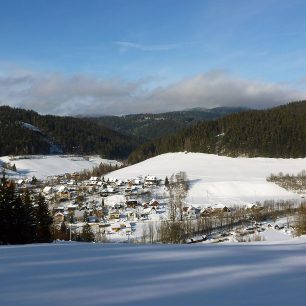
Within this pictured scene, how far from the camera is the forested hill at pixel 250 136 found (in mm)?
133875

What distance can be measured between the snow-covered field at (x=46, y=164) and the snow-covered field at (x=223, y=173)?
37.3 m

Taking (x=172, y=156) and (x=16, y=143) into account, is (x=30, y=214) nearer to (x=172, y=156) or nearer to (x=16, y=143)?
(x=172, y=156)

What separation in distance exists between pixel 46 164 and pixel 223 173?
274 ft

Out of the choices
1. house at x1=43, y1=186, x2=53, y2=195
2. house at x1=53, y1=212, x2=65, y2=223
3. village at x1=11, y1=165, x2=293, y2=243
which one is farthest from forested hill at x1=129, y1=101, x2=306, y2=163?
house at x1=53, y1=212, x2=65, y2=223

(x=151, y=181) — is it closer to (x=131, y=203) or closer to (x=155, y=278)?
(x=131, y=203)

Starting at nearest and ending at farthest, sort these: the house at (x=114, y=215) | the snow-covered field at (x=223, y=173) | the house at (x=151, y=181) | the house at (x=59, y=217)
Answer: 1. the house at (x=59, y=217)
2. the house at (x=114, y=215)
3. the snow-covered field at (x=223, y=173)
4. the house at (x=151, y=181)

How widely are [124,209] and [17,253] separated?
255ft

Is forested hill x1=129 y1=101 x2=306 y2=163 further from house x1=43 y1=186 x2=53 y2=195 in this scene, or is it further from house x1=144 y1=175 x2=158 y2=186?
house x1=43 y1=186 x2=53 y2=195

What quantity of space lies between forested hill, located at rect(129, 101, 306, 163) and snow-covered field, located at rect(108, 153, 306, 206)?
4.28 metres

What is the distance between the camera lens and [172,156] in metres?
149

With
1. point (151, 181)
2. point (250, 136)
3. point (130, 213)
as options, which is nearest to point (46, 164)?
point (151, 181)

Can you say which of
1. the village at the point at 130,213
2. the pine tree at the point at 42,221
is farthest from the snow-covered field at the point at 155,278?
the village at the point at 130,213

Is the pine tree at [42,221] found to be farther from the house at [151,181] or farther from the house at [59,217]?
the house at [151,181]

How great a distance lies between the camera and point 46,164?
174625 mm
